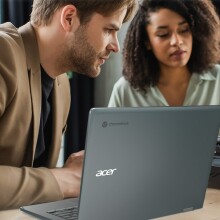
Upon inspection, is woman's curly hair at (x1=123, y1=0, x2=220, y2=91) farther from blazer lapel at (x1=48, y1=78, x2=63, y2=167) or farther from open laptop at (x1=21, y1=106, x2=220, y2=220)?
open laptop at (x1=21, y1=106, x2=220, y2=220)

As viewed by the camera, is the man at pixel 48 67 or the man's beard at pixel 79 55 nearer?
the man at pixel 48 67

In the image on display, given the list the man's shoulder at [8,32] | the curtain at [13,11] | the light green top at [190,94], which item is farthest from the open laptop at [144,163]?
the curtain at [13,11]

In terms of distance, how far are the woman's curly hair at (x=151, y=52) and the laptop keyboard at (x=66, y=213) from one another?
1.22m

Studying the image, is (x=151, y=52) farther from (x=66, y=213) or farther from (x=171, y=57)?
(x=66, y=213)

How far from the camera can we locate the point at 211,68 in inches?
87.9

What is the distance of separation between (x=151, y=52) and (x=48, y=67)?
932mm

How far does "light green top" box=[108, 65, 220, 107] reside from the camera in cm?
213

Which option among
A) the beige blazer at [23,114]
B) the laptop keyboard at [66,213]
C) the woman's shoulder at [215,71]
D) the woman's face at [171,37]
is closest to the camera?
the laptop keyboard at [66,213]

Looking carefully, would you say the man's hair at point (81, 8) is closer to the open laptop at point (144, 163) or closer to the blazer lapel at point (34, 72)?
the blazer lapel at point (34, 72)

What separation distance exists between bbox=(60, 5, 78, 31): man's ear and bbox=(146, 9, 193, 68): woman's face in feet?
2.44

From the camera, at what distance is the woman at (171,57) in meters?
2.10

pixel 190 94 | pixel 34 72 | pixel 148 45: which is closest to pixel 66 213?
pixel 34 72

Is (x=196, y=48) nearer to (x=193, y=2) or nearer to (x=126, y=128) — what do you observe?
(x=193, y=2)

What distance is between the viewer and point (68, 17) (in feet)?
4.70
